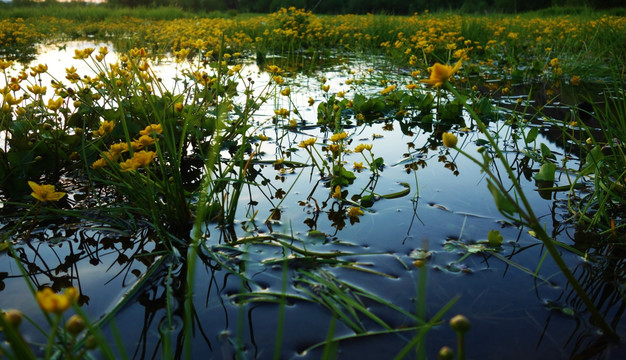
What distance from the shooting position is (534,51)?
505 cm

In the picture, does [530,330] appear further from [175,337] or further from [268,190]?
[268,190]

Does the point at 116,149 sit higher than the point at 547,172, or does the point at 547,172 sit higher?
the point at 116,149

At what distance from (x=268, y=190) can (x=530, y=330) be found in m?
1.02

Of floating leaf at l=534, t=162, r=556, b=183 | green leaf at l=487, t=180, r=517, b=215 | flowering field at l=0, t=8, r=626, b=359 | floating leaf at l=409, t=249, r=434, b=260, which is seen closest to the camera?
green leaf at l=487, t=180, r=517, b=215

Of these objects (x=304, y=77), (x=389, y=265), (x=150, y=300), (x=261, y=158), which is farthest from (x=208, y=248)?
(x=304, y=77)

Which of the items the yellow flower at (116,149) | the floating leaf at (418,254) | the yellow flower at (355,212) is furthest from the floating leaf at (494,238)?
the yellow flower at (116,149)

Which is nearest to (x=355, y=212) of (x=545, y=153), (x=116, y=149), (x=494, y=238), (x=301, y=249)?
(x=301, y=249)

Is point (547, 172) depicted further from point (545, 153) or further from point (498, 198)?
point (498, 198)

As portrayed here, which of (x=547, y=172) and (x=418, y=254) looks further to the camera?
(x=547, y=172)

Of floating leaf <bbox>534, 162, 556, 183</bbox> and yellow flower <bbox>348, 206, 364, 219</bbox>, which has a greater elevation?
floating leaf <bbox>534, 162, 556, 183</bbox>

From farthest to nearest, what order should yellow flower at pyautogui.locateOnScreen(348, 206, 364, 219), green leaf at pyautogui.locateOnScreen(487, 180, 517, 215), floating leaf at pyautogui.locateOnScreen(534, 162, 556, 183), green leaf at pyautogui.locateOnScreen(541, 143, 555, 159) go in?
1. green leaf at pyautogui.locateOnScreen(541, 143, 555, 159)
2. floating leaf at pyautogui.locateOnScreen(534, 162, 556, 183)
3. yellow flower at pyautogui.locateOnScreen(348, 206, 364, 219)
4. green leaf at pyautogui.locateOnScreen(487, 180, 517, 215)

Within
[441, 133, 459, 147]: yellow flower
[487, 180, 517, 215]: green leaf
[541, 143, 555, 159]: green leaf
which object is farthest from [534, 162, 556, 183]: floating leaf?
[441, 133, 459, 147]: yellow flower

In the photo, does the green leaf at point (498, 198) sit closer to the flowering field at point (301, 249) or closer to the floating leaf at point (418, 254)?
the flowering field at point (301, 249)

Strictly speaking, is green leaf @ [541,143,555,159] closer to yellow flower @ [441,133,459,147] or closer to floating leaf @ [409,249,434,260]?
floating leaf @ [409,249,434,260]
